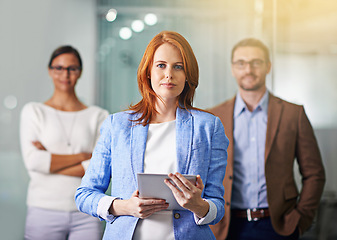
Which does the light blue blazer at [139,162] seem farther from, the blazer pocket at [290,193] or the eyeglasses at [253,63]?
the eyeglasses at [253,63]

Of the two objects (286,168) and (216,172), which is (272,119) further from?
(216,172)

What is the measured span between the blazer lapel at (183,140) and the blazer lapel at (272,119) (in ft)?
5.64

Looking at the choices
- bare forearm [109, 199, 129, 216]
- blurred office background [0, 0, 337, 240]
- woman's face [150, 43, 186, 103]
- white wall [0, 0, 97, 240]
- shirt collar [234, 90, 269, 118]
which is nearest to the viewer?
bare forearm [109, 199, 129, 216]

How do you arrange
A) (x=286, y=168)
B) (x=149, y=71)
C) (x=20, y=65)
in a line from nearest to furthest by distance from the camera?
(x=149, y=71)
(x=286, y=168)
(x=20, y=65)

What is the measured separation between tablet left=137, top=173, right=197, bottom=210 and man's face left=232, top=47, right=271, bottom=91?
6.79 feet

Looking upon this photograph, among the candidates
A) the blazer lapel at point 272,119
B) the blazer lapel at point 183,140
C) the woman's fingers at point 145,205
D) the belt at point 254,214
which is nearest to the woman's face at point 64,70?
the blazer lapel at point 272,119

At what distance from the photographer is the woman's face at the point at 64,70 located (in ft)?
11.3

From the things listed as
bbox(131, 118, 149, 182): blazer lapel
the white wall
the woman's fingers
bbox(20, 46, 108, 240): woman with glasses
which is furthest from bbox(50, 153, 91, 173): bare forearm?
the woman's fingers

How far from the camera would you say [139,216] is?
152 centimetres

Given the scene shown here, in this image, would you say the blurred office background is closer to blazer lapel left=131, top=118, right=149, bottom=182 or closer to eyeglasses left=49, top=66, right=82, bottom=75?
eyeglasses left=49, top=66, right=82, bottom=75

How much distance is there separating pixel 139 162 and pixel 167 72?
371 millimetres

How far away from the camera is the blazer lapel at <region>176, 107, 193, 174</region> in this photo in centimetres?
160

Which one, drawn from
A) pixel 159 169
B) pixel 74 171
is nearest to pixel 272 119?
pixel 74 171

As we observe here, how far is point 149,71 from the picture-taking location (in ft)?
5.67
